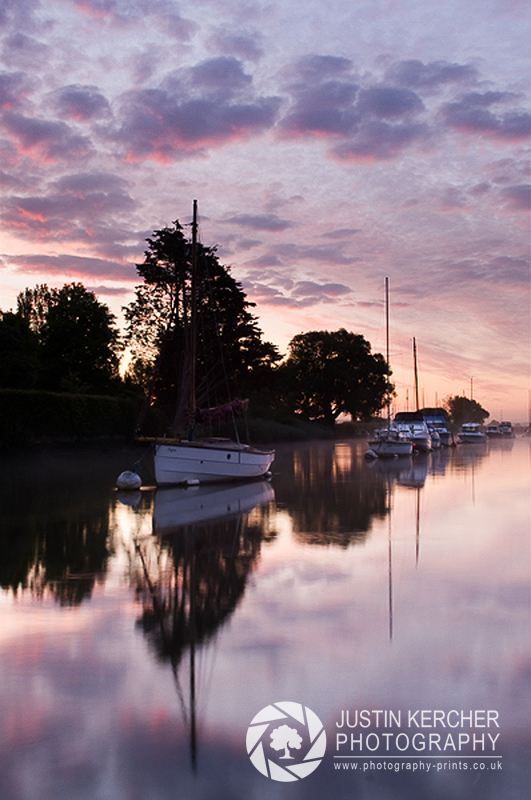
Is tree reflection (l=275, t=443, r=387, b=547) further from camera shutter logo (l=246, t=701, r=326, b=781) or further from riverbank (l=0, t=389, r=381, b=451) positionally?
camera shutter logo (l=246, t=701, r=326, b=781)

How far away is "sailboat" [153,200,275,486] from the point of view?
25250mm

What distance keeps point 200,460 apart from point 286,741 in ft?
70.0

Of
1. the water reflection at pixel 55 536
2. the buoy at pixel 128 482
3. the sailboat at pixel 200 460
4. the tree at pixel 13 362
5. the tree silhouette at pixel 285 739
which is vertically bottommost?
the tree silhouette at pixel 285 739

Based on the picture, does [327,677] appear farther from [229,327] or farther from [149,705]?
[229,327]

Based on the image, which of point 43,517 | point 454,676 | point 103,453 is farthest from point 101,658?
point 103,453

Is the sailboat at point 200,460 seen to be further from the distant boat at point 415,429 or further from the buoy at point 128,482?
the distant boat at point 415,429

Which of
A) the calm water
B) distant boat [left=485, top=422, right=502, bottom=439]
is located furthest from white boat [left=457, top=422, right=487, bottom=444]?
the calm water

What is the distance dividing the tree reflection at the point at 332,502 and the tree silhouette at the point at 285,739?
8.07 meters

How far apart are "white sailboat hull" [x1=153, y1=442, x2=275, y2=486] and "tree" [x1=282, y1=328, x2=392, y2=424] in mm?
68993

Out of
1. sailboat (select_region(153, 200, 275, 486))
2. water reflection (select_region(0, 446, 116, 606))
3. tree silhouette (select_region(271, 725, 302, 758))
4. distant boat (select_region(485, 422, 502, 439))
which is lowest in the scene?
tree silhouette (select_region(271, 725, 302, 758))

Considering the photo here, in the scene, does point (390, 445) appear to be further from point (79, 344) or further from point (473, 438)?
point (473, 438)

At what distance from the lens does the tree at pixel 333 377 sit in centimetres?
9769

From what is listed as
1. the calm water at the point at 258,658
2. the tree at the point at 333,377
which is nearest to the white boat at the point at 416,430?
the tree at the point at 333,377

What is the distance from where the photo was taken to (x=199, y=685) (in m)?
6.10
